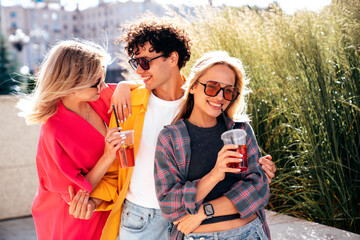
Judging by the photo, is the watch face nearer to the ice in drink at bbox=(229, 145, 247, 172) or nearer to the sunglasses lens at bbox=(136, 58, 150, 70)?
the ice in drink at bbox=(229, 145, 247, 172)

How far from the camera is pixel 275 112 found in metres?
3.60

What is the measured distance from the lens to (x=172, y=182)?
1840mm

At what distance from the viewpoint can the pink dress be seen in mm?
2109

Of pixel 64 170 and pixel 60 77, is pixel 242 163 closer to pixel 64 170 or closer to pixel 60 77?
pixel 64 170

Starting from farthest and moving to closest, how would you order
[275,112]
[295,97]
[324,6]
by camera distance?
[324,6]
[275,112]
[295,97]

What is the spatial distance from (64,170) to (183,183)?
0.59 metres

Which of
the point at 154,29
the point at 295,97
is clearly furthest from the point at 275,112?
the point at 154,29

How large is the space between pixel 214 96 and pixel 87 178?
2.50 feet

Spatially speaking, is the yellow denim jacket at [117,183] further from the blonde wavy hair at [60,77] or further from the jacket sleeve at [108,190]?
the blonde wavy hair at [60,77]

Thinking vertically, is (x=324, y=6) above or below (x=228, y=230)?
above

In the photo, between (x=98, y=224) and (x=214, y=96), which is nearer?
(x=214, y=96)

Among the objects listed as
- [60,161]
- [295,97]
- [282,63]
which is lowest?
[60,161]

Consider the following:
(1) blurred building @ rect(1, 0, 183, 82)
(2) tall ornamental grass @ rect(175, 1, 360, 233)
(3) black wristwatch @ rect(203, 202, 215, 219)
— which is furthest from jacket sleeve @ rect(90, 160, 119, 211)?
(1) blurred building @ rect(1, 0, 183, 82)

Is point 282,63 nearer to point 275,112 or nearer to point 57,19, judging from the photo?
point 275,112
